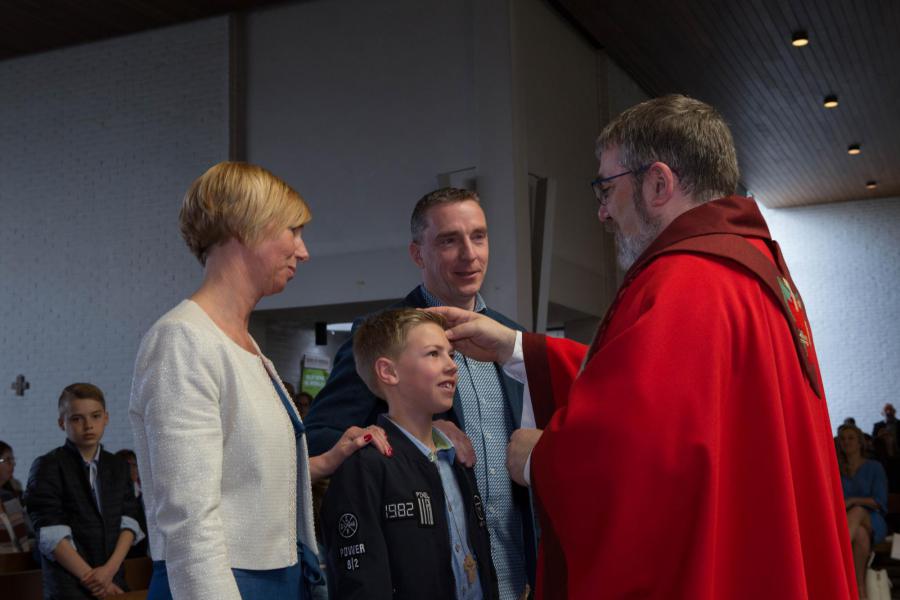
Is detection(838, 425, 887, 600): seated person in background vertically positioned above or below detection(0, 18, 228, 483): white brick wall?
below

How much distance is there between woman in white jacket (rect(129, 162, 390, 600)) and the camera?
1.77 meters

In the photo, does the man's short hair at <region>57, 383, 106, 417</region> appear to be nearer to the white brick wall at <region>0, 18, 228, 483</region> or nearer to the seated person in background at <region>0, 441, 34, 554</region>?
the seated person in background at <region>0, 441, 34, 554</region>

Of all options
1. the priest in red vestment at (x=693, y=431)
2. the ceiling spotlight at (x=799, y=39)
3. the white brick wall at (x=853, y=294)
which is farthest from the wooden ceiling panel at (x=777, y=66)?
the priest in red vestment at (x=693, y=431)

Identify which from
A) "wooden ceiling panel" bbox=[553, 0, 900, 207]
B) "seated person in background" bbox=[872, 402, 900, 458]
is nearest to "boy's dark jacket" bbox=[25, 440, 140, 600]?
"wooden ceiling panel" bbox=[553, 0, 900, 207]

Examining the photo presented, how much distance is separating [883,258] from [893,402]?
2905mm

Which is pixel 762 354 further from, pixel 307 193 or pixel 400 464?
pixel 307 193

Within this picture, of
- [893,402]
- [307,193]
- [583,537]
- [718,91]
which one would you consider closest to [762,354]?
[583,537]

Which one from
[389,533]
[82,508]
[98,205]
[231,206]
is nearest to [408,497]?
[389,533]

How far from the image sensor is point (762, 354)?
1878 mm

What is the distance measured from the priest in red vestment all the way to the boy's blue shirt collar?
17.2 inches

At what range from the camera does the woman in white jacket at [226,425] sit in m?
1.77

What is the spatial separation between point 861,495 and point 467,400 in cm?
765

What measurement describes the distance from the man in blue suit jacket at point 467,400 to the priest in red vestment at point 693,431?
1.92 ft

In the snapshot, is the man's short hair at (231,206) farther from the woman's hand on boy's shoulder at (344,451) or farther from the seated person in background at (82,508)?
the seated person in background at (82,508)
